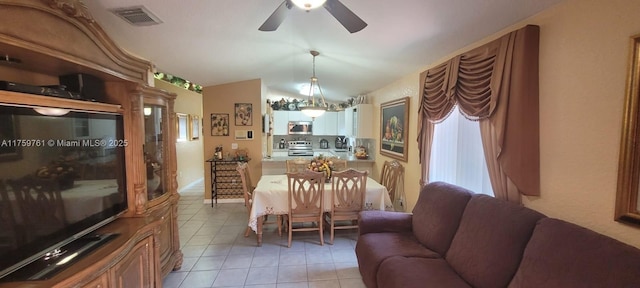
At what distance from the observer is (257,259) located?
297 cm

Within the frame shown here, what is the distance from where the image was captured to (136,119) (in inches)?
80.8

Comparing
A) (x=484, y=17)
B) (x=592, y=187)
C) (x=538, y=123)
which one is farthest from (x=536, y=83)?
(x=592, y=187)

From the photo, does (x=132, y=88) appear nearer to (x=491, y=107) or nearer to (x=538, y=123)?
(x=491, y=107)

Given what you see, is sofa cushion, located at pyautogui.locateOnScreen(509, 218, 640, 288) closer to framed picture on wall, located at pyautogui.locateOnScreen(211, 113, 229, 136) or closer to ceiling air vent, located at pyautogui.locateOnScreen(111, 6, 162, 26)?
ceiling air vent, located at pyautogui.locateOnScreen(111, 6, 162, 26)

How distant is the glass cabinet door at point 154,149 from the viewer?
7.52 feet

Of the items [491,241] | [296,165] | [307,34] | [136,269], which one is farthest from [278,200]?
[491,241]

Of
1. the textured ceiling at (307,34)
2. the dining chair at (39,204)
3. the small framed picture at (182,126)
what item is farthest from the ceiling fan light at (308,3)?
the small framed picture at (182,126)

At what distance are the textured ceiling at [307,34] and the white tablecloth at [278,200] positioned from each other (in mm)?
1704

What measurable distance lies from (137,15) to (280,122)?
17.2ft

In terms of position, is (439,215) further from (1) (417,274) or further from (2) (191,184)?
(2) (191,184)

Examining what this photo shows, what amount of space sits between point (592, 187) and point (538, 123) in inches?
19.3

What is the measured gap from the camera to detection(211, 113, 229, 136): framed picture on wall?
5.16 m

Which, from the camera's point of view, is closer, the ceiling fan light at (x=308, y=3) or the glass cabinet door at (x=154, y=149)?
the ceiling fan light at (x=308, y=3)

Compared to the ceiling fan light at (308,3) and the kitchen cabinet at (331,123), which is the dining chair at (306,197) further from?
the kitchen cabinet at (331,123)
